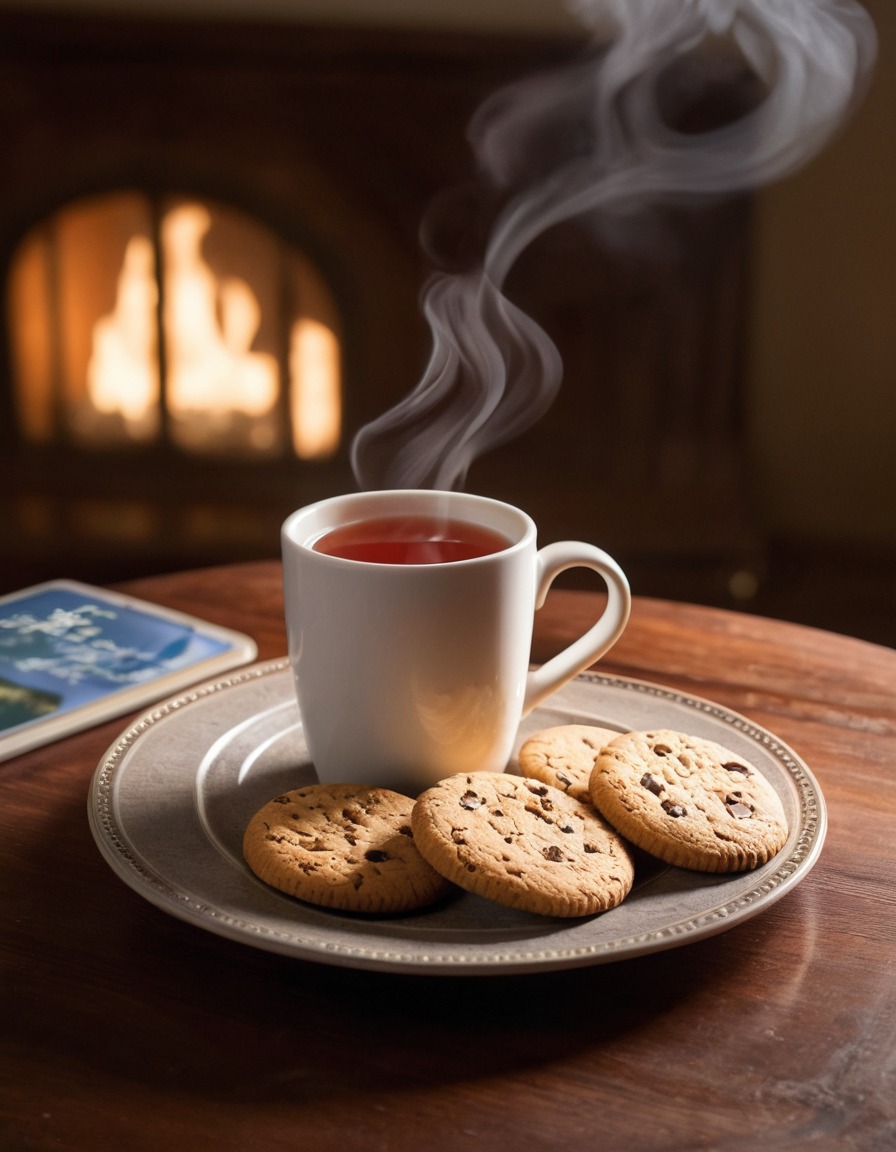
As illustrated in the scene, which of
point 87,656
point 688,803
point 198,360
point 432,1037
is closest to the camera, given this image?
point 432,1037

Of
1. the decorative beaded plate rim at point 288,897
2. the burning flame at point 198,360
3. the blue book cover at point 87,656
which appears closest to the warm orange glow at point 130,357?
the burning flame at point 198,360

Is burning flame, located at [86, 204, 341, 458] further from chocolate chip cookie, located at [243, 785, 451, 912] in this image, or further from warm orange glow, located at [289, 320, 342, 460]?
chocolate chip cookie, located at [243, 785, 451, 912]

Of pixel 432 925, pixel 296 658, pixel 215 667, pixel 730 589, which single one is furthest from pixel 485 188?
pixel 432 925

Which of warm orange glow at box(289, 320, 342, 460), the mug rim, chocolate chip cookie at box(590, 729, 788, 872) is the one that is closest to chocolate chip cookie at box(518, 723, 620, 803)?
chocolate chip cookie at box(590, 729, 788, 872)

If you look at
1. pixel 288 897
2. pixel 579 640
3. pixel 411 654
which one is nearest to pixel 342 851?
pixel 288 897

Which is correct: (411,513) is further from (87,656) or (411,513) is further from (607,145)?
(607,145)

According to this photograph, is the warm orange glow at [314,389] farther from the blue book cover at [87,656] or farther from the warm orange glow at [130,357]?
the blue book cover at [87,656]

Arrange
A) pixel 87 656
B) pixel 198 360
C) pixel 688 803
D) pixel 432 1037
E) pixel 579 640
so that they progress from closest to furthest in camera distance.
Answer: pixel 432 1037, pixel 688 803, pixel 579 640, pixel 87 656, pixel 198 360
